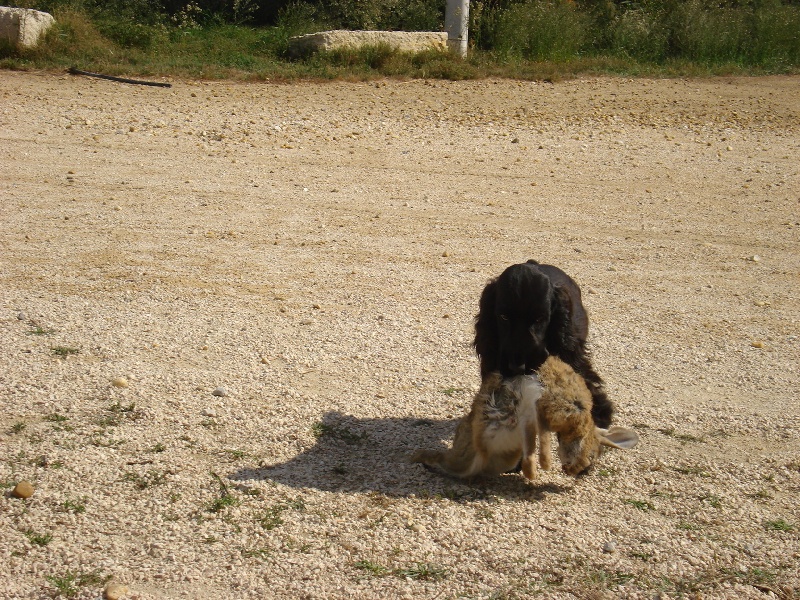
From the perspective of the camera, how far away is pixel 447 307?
23.0 ft

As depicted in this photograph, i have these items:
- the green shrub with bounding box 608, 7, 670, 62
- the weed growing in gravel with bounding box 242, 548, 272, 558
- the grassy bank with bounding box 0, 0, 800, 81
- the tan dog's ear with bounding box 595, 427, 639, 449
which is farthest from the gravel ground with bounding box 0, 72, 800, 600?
the green shrub with bounding box 608, 7, 670, 62

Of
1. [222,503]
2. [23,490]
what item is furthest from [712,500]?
[23,490]

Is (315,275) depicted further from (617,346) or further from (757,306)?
(757,306)

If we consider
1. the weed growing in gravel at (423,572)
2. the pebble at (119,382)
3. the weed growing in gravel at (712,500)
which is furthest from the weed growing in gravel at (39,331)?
the weed growing in gravel at (712,500)

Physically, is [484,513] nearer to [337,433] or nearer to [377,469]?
[377,469]

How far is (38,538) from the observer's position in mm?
3896

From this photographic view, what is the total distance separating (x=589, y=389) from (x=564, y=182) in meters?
6.25

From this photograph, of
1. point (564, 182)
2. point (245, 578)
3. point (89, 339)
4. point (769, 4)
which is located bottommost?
point (245, 578)

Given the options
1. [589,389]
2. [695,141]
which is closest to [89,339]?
[589,389]

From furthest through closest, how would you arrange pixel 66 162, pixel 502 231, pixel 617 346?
pixel 66 162 → pixel 502 231 → pixel 617 346

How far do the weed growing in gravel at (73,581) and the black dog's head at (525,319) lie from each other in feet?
6.77

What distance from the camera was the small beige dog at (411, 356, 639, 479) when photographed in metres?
4.32

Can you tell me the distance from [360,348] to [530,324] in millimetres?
1925

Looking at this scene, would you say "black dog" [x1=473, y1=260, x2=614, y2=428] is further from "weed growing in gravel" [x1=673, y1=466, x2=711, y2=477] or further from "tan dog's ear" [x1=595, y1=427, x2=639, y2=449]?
"weed growing in gravel" [x1=673, y1=466, x2=711, y2=477]
